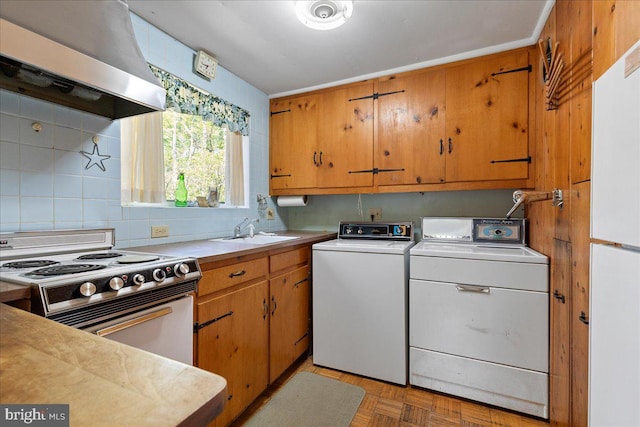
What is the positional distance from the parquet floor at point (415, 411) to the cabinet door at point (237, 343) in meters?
0.16

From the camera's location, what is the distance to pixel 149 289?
1.10 metres

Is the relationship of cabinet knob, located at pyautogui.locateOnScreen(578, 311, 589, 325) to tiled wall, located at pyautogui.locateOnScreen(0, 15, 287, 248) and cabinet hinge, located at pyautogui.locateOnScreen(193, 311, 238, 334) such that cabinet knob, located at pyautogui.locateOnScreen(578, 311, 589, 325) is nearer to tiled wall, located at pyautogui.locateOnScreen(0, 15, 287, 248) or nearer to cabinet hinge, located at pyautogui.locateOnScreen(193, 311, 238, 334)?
cabinet hinge, located at pyautogui.locateOnScreen(193, 311, 238, 334)

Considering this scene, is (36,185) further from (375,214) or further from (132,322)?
(375,214)

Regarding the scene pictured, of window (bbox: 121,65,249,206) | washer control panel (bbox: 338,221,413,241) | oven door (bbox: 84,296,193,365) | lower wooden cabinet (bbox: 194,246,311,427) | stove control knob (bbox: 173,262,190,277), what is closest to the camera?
oven door (bbox: 84,296,193,365)

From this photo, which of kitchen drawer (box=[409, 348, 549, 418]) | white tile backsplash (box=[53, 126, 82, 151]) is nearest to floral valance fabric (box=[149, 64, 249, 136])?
white tile backsplash (box=[53, 126, 82, 151])

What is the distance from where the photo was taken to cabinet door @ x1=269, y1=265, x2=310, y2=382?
6.20 feet

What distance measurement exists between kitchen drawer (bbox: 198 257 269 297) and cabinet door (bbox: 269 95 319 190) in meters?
1.17

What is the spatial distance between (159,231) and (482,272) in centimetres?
202

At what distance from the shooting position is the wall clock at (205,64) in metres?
2.06

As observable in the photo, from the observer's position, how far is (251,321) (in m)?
1.68

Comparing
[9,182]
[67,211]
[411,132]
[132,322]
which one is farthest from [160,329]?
[411,132]

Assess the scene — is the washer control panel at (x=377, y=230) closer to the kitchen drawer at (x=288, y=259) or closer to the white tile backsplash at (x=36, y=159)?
the kitchen drawer at (x=288, y=259)

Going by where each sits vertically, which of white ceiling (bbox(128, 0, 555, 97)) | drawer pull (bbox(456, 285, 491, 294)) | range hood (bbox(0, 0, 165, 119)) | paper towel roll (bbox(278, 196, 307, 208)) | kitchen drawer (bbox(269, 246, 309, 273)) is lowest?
drawer pull (bbox(456, 285, 491, 294))

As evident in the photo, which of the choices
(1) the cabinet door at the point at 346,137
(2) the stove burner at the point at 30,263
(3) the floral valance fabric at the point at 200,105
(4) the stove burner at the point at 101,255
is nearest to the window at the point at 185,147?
(3) the floral valance fabric at the point at 200,105
